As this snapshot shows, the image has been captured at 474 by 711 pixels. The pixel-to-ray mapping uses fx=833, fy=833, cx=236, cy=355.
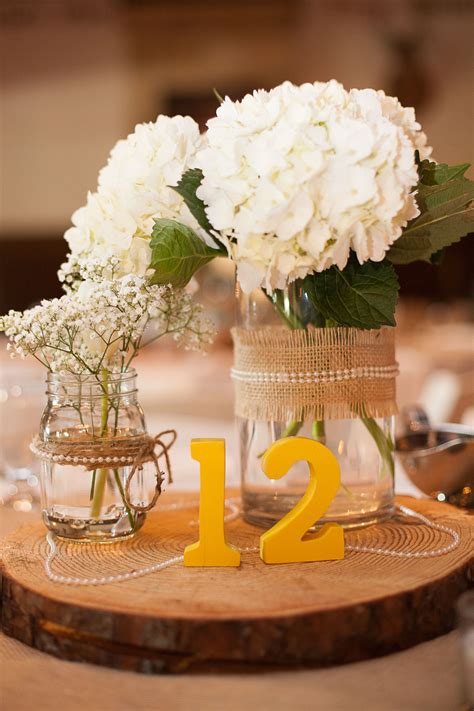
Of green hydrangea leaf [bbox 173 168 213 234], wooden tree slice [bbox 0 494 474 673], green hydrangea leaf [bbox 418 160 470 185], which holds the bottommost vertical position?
wooden tree slice [bbox 0 494 474 673]

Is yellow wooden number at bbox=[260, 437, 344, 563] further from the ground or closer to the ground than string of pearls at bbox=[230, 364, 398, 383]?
closer to the ground

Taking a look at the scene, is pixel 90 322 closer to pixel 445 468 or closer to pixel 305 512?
pixel 305 512

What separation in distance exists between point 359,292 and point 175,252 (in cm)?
21

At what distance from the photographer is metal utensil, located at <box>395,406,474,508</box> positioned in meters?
1.18

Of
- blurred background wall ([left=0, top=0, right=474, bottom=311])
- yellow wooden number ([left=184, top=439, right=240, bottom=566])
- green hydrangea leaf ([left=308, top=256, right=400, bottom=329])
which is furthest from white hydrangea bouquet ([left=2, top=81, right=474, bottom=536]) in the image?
blurred background wall ([left=0, top=0, right=474, bottom=311])

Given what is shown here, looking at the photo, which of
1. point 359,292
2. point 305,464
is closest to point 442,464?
point 305,464

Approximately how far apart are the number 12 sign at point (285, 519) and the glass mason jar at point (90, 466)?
0.32ft

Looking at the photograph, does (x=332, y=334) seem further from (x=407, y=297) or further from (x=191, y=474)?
(x=407, y=297)

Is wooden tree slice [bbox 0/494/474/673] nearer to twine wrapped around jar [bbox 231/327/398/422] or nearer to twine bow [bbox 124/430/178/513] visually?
twine bow [bbox 124/430/178/513]

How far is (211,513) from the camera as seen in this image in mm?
904

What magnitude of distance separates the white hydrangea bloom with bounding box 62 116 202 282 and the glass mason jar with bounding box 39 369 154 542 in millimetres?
137

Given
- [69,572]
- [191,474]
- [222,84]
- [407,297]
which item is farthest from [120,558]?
[222,84]

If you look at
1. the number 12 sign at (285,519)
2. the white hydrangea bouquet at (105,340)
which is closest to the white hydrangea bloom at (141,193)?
the white hydrangea bouquet at (105,340)

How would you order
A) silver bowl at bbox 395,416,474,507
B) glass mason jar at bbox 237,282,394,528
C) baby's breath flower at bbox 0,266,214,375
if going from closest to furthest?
1. baby's breath flower at bbox 0,266,214,375
2. glass mason jar at bbox 237,282,394,528
3. silver bowl at bbox 395,416,474,507
